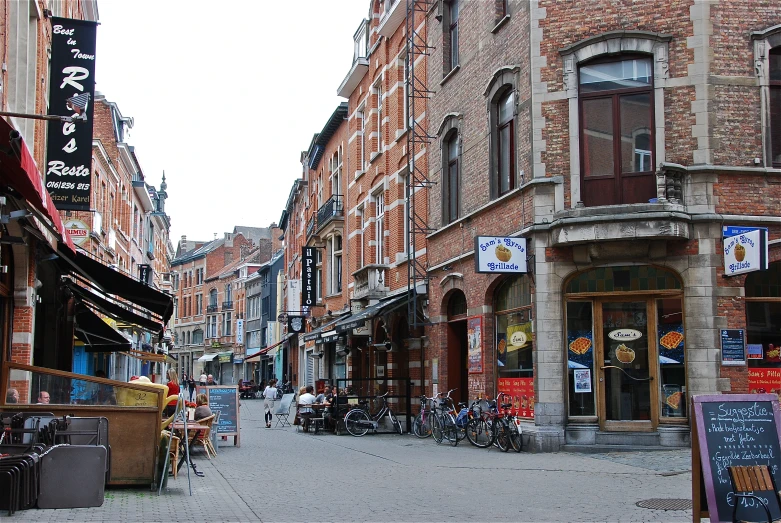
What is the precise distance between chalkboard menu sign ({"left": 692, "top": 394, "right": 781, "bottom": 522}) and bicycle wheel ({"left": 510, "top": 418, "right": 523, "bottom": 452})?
8315 millimetres

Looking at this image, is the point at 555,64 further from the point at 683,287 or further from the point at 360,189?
the point at 360,189

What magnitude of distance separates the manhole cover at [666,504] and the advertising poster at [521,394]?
20.7 feet

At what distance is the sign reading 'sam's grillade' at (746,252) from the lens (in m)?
14.6

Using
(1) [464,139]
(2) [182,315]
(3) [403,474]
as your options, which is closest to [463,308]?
(1) [464,139]

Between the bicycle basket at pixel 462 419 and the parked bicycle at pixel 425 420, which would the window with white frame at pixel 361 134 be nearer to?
the parked bicycle at pixel 425 420

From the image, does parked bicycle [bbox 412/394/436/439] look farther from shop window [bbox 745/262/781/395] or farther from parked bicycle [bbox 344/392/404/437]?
shop window [bbox 745/262/781/395]

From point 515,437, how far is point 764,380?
4.40 metres

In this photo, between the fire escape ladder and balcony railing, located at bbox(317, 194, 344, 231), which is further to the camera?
balcony railing, located at bbox(317, 194, 344, 231)

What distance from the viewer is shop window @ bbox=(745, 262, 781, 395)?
1512cm

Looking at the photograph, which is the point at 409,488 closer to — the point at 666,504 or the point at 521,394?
the point at 666,504

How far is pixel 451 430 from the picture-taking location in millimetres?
18406

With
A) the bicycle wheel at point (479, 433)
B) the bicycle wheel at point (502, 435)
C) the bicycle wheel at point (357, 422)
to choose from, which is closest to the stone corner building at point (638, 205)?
the bicycle wheel at point (502, 435)

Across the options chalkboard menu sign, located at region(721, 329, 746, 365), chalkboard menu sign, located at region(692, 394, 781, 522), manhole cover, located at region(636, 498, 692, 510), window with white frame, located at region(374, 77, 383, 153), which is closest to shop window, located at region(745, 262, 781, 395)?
chalkboard menu sign, located at region(721, 329, 746, 365)

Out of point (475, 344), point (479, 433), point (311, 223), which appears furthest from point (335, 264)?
point (479, 433)
